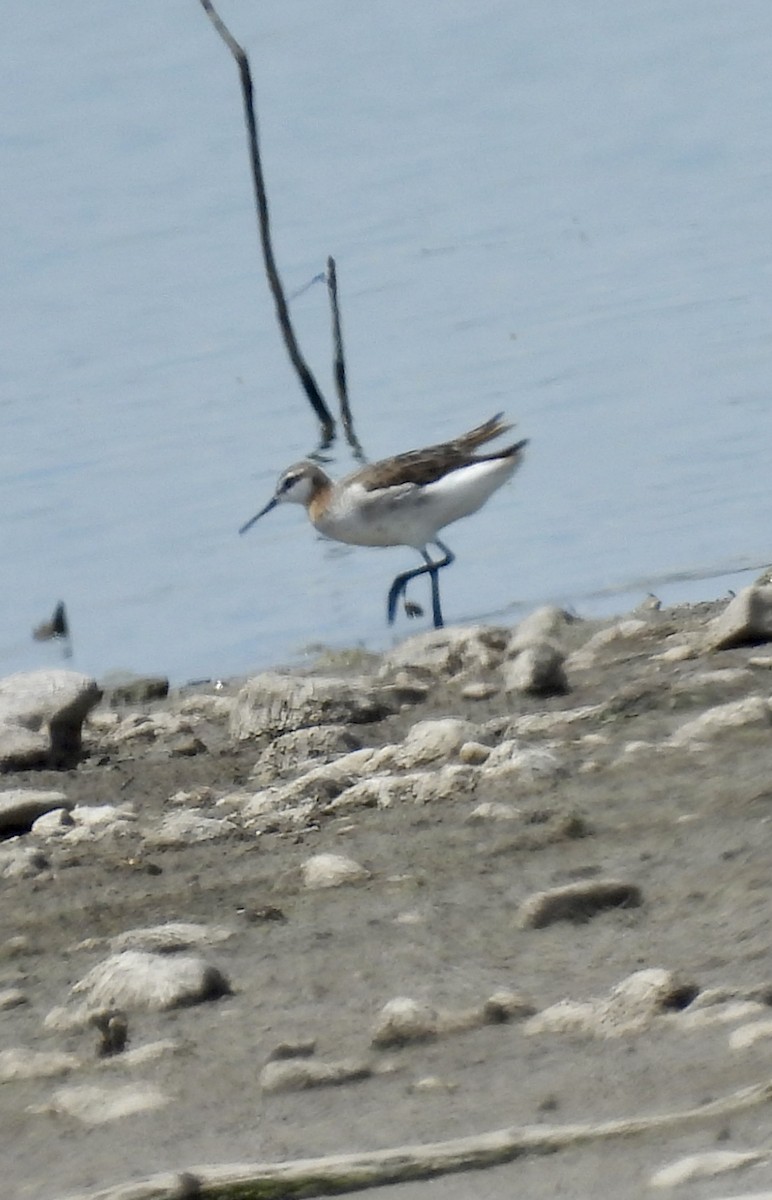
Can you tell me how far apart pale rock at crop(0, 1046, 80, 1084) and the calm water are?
19.9ft

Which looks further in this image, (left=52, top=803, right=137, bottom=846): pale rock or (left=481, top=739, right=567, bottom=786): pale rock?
(left=52, top=803, right=137, bottom=846): pale rock

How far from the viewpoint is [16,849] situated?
5.97 meters

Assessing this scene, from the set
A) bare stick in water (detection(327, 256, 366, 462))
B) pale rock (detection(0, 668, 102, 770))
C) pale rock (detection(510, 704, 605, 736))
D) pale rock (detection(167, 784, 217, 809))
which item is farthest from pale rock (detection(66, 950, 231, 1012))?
bare stick in water (detection(327, 256, 366, 462))

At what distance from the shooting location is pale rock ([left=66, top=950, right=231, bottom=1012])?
14.6ft

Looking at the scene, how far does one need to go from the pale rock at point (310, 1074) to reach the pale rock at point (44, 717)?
350cm

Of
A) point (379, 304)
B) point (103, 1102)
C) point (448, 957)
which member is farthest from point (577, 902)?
point (379, 304)

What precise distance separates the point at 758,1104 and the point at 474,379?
1237 cm

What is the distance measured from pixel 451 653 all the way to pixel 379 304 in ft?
35.9

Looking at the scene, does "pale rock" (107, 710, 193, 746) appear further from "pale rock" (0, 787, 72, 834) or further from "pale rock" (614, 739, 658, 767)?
"pale rock" (614, 739, 658, 767)

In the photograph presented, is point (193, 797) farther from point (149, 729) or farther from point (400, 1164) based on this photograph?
point (400, 1164)

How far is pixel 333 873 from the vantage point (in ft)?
16.9

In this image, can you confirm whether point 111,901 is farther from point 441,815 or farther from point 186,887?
point 441,815

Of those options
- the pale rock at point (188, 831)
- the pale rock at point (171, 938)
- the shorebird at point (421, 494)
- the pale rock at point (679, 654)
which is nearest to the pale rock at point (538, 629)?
Result: the pale rock at point (679, 654)

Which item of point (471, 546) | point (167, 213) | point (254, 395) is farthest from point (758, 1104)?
point (167, 213)
